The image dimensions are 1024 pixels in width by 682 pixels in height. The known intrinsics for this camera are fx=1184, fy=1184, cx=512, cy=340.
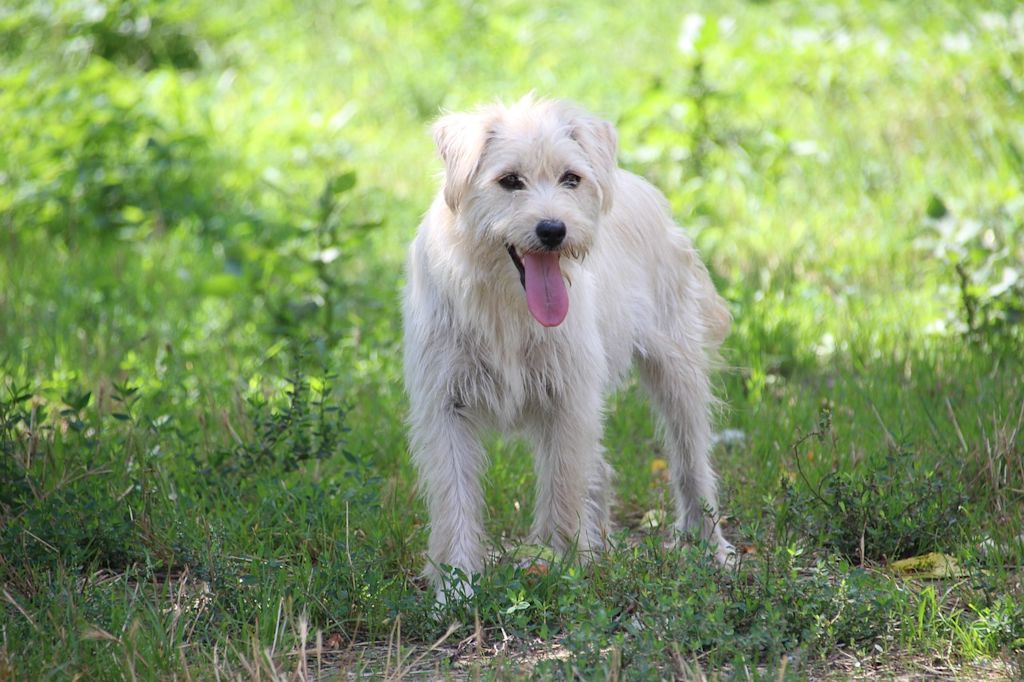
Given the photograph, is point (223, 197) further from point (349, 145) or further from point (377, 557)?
point (377, 557)

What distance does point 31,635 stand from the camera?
3.69 m

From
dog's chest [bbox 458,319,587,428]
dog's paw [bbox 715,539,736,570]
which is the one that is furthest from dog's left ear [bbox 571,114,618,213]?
dog's paw [bbox 715,539,736,570]

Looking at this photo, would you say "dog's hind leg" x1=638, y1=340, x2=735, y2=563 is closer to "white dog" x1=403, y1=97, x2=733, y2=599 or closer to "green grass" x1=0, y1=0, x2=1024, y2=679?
"green grass" x1=0, y1=0, x2=1024, y2=679

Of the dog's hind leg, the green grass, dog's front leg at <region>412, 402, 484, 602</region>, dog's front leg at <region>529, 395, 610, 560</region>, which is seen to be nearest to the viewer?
the green grass

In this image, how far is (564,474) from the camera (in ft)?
15.0

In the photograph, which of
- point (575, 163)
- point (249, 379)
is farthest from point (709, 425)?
point (249, 379)

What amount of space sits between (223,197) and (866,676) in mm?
7046

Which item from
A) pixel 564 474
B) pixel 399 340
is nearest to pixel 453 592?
pixel 564 474

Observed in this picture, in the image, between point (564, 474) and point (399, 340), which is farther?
point (399, 340)

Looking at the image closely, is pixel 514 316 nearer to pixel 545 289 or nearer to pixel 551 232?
pixel 545 289

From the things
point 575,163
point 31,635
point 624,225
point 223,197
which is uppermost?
point 575,163

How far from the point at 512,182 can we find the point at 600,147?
43cm

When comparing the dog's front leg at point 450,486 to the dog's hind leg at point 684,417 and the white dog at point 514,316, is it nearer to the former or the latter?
the white dog at point 514,316

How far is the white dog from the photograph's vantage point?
432 centimetres
